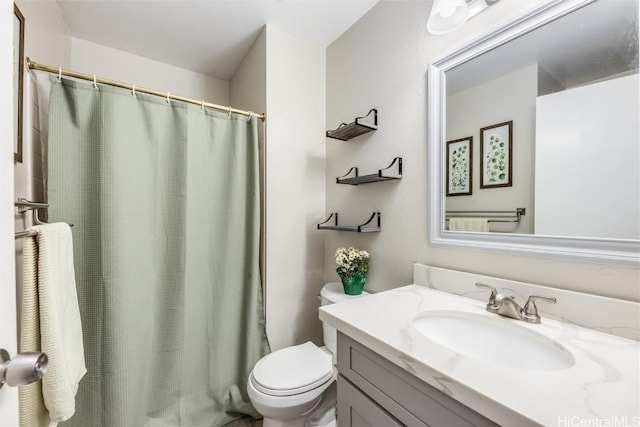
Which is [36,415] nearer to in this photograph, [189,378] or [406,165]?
[189,378]

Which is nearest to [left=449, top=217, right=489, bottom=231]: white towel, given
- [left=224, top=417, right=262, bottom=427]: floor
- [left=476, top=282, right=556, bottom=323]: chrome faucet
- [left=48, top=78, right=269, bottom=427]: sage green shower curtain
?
[left=476, top=282, right=556, bottom=323]: chrome faucet

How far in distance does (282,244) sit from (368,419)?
108 centimetres

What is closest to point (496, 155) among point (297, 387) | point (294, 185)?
point (294, 185)

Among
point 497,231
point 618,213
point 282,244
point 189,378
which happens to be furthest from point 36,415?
point 618,213

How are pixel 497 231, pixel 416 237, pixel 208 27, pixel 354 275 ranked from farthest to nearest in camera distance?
pixel 208 27
pixel 354 275
pixel 416 237
pixel 497 231

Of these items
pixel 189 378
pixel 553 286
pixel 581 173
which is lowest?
pixel 189 378

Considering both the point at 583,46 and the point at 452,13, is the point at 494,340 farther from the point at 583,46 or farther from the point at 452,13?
the point at 452,13

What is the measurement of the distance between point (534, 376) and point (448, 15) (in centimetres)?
118

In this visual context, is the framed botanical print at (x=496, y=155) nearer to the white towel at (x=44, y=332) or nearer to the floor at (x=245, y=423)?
the white towel at (x=44, y=332)

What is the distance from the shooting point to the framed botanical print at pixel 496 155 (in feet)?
3.11

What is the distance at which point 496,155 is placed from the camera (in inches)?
38.6

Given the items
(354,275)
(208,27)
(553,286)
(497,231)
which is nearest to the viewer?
(553,286)

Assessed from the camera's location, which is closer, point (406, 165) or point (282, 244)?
point (406, 165)

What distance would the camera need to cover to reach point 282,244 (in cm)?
168
